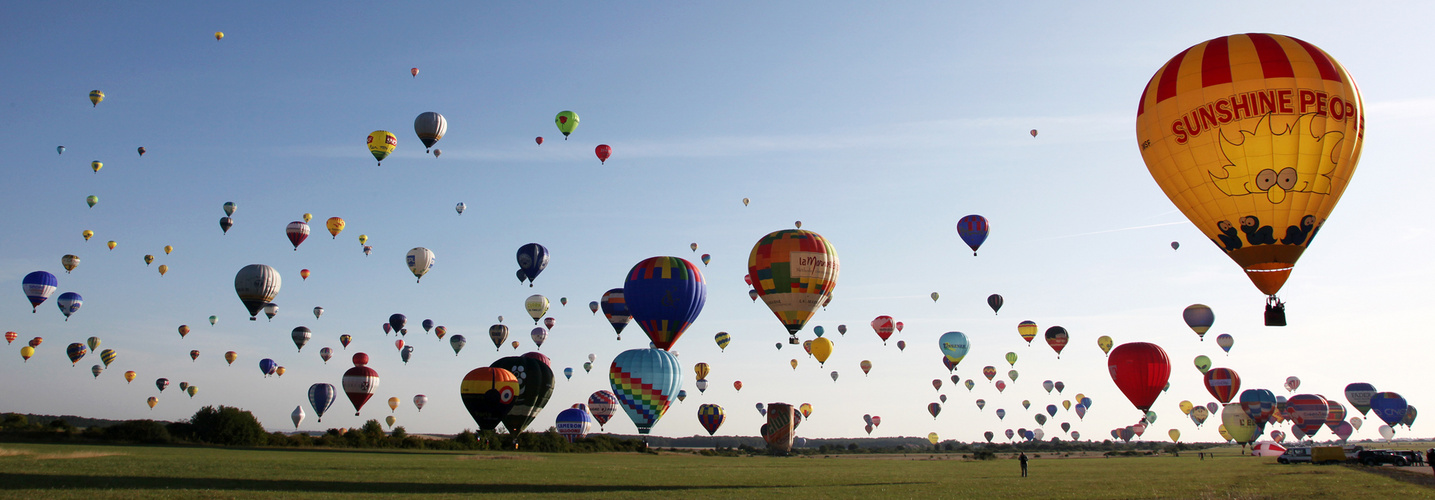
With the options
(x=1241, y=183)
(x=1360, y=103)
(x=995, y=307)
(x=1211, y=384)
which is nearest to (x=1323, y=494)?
(x=1241, y=183)

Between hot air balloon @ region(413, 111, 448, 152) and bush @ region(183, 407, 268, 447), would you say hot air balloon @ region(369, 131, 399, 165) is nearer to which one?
hot air balloon @ region(413, 111, 448, 152)

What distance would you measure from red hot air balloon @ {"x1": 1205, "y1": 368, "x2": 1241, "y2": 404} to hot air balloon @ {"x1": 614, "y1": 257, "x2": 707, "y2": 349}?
157ft

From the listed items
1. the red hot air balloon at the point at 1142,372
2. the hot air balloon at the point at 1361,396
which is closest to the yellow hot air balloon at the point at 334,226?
the red hot air balloon at the point at 1142,372

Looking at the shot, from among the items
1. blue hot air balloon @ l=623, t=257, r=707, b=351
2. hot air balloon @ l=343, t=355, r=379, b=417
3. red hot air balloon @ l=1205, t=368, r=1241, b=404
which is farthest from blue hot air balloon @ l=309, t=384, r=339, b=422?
red hot air balloon @ l=1205, t=368, r=1241, b=404

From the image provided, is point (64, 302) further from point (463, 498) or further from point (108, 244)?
point (463, 498)

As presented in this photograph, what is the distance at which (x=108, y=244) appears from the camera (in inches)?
2371

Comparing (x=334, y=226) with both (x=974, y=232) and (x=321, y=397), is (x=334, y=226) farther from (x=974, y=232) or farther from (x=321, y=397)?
(x=974, y=232)

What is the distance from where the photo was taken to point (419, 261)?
5731cm

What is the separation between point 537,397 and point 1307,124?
37.6 m

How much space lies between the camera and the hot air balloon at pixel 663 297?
4425cm

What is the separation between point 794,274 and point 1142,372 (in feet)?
76.5

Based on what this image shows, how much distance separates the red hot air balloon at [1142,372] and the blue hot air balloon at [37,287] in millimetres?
68368

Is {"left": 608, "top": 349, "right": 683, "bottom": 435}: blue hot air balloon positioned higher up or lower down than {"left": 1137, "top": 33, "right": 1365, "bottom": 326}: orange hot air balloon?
lower down

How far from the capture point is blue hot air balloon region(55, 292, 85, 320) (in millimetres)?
58375
